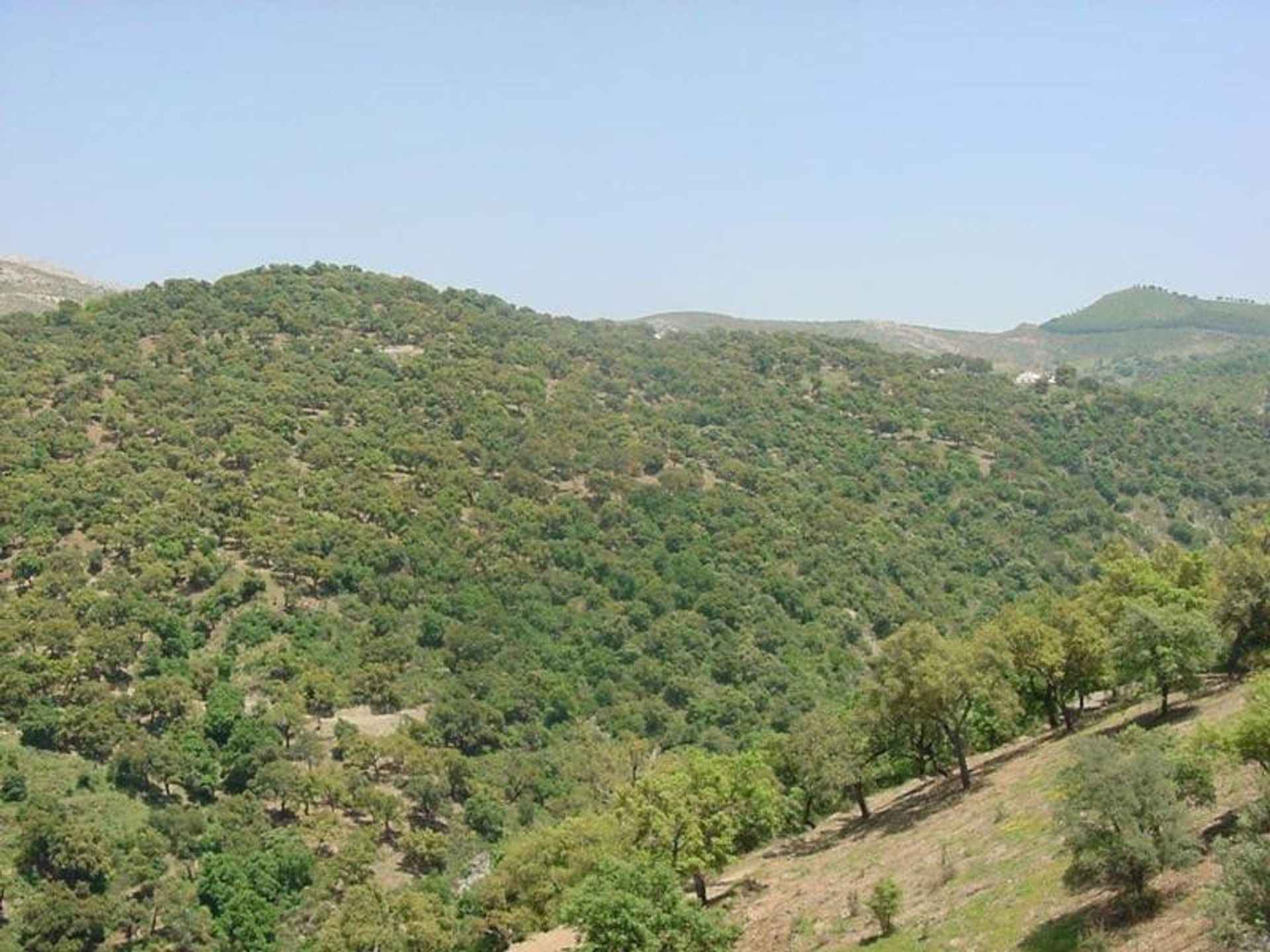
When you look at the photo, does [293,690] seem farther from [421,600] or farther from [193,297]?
[193,297]

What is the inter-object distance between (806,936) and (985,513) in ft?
469

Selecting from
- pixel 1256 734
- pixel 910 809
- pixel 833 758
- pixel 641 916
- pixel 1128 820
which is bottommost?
pixel 910 809

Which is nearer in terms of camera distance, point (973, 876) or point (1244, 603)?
point (973, 876)

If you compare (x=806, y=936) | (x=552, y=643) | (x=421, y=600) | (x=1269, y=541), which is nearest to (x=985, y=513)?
(x=552, y=643)

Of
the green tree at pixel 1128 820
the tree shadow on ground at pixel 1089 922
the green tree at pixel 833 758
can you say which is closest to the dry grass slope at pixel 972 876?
the tree shadow on ground at pixel 1089 922

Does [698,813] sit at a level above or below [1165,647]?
below

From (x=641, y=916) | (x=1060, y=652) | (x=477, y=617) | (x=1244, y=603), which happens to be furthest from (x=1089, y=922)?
(x=477, y=617)

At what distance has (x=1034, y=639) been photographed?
52812 millimetres

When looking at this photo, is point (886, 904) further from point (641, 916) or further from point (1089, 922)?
point (641, 916)

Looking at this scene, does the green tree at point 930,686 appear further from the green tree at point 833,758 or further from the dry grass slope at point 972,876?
the dry grass slope at point 972,876

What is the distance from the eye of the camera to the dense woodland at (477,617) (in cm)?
5134

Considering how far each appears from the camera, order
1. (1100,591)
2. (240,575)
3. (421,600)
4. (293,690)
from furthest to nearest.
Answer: (421,600) < (240,575) < (293,690) < (1100,591)

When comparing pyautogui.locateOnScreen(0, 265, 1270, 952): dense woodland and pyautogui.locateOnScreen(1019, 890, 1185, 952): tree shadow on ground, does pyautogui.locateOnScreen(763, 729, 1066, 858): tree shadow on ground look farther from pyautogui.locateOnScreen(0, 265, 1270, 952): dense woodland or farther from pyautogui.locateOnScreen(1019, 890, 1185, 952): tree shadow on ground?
pyautogui.locateOnScreen(1019, 890, 1185, 952): tree shadow on ground

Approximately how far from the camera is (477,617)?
4747 inches
